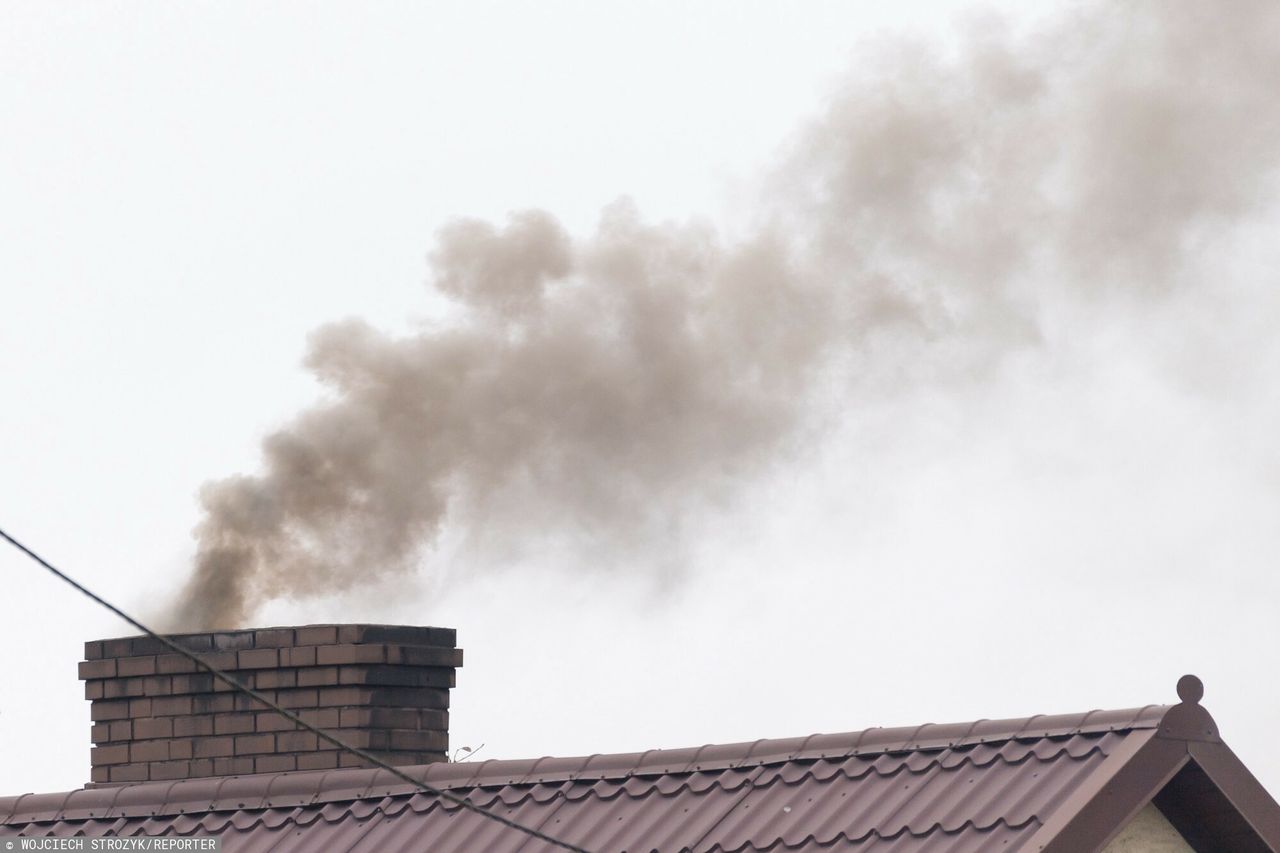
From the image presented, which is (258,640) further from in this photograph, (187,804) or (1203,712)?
(1203,712)

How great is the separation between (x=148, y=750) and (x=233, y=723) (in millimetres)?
516

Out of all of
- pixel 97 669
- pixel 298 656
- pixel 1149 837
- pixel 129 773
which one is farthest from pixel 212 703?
pixel 1149 837

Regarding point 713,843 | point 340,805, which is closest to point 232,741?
point 340,805

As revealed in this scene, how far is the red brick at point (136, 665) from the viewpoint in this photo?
1066 cm

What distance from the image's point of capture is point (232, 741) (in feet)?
34.1

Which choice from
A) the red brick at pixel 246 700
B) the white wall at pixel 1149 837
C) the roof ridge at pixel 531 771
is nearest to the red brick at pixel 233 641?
the red brick at pixel 246 700

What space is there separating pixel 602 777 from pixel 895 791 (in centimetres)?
134

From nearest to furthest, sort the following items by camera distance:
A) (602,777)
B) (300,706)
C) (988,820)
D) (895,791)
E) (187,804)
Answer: (988,820) < (895,791) < (602,777) < (187,804) < (300,706)

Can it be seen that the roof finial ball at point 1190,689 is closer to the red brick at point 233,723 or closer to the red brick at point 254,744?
the red brick at point 254,744

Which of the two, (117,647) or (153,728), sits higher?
(117,647)

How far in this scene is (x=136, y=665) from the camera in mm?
10719

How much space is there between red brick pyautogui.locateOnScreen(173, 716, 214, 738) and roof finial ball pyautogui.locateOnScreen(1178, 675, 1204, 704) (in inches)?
196

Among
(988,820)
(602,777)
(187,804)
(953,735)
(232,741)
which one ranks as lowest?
(988,820)

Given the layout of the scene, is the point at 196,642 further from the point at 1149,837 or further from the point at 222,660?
the point at 1149,837
